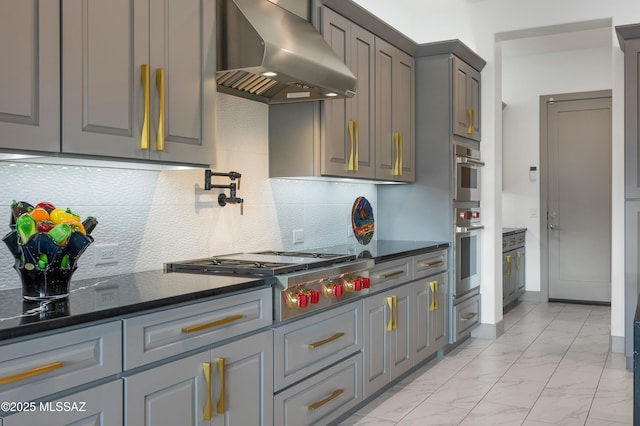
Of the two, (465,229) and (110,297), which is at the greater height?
(465,229)

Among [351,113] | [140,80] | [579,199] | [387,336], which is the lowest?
[387,336]

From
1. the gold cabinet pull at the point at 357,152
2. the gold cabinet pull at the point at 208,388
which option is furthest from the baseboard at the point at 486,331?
the gold cabinet pull at the point at 208,388

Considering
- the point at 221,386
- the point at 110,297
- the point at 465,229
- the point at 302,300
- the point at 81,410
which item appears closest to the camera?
the point at 81,410

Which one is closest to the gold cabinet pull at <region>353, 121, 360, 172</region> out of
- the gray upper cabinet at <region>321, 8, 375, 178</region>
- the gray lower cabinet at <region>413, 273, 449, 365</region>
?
the gray upper cabinet at <region>321, 8, 375, 178</region>

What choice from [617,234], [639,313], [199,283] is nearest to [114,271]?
[199,283]

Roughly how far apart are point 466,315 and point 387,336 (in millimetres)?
1499

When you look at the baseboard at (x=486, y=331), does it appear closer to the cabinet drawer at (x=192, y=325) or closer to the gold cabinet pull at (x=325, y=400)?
the gold cabinet pull at (x=325, y=400)

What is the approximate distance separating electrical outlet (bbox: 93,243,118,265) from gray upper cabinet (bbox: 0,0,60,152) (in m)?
0.65

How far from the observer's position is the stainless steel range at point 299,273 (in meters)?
2.52

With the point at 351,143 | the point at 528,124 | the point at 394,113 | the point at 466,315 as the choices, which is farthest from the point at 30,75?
the point at 528,124

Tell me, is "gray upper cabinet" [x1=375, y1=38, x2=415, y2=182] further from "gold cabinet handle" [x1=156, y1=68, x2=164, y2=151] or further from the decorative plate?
"gold cabinet handle" [x1=156, y1=68, x2=164, y2=151]

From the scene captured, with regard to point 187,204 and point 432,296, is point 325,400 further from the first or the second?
point 432,296

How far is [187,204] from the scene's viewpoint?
9.64ft

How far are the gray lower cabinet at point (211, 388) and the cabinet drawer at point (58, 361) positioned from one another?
13cm
